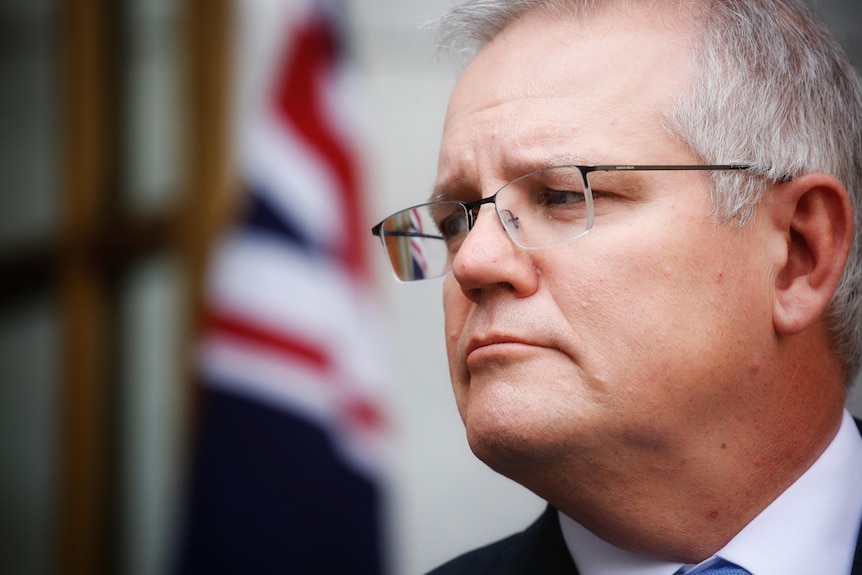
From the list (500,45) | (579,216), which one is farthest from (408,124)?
(579,216)

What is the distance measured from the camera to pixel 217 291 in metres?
3.48

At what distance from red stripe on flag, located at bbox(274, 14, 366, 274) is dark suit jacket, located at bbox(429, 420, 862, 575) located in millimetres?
1667

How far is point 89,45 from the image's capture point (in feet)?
15.4

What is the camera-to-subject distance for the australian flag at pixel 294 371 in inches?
134

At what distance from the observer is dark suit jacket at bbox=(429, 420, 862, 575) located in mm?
1831

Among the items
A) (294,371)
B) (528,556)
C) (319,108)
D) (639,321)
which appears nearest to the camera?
(639,321)

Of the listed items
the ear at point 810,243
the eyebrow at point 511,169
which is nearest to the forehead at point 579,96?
the eyebrow at point 511,169

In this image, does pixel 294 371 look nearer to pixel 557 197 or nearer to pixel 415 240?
pixel 415 240

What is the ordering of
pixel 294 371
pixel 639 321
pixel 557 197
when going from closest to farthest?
pixel 639 321 < pixel 557 197 < pixel 294 371

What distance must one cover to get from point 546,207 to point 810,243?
0.49 meters

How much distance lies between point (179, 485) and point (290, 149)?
1475 millimetres

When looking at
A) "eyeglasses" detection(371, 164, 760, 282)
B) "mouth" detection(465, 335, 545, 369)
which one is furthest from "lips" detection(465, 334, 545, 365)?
"eyeglasses" detection(371, 164, 760, 282)

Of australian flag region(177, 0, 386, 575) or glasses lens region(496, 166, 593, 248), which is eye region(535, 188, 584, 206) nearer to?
glasses lens region(496, 166, 593, 248)

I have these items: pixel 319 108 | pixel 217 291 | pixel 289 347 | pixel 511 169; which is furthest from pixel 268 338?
pixel 511 169
